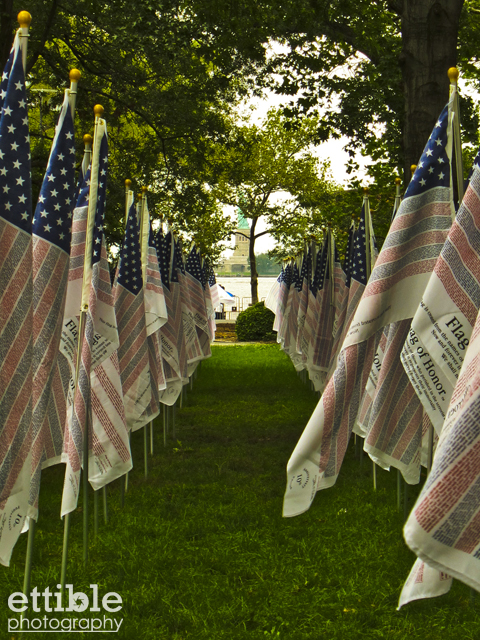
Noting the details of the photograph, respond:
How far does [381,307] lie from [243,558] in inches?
105

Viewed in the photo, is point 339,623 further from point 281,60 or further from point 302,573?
point 281,60

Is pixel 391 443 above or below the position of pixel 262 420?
above

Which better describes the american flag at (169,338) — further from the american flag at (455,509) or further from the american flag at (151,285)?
the american flag at (455,509)

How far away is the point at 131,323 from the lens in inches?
268

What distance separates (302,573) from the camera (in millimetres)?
5113

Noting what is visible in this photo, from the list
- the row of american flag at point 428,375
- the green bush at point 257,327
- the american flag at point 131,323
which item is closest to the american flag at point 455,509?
the row of american flag at point 428,375

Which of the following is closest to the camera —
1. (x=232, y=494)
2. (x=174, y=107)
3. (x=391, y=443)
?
(x=391, y=443)

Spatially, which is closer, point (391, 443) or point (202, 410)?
point (391, 443)

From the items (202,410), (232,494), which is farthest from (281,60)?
(232,494)

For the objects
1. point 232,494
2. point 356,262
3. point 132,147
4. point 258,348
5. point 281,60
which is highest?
point 281,60

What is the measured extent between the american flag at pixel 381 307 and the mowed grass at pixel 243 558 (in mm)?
1442

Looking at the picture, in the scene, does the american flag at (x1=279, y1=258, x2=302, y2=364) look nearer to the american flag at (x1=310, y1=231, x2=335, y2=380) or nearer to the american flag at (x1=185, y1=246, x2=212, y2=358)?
the american flag at (x1=185, y1=246, x2=212, y2=358)

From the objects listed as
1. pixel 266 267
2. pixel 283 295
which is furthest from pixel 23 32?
pixel 266 267

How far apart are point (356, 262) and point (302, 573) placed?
363cm
